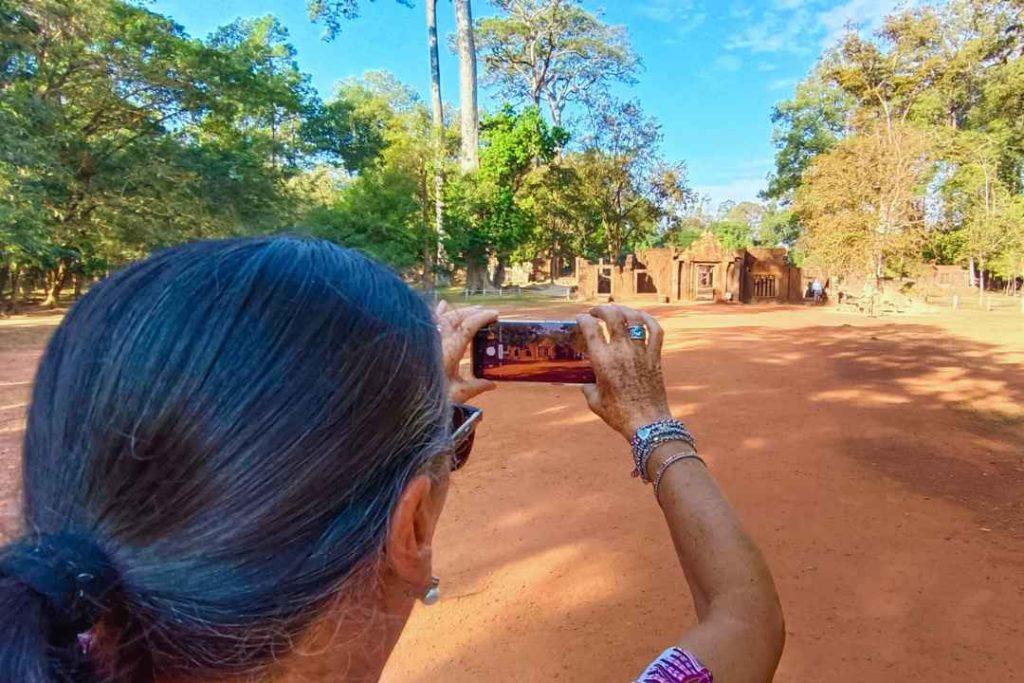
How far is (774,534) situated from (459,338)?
10.2 feet

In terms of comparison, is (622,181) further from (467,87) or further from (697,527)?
→ (697,527)

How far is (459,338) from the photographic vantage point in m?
1.63

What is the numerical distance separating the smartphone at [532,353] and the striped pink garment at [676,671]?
0.74m

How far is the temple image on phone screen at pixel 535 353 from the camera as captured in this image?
1.64 meters

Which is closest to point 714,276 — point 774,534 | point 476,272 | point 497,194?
point 497,194

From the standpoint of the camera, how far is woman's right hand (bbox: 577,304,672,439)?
4.86 ft

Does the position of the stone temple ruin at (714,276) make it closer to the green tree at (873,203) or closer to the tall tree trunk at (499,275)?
the green tree at (873,203)

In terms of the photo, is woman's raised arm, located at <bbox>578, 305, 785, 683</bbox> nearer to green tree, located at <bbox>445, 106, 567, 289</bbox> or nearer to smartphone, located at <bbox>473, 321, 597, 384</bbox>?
smartphone, located at <bbox>473, 321, 597, 384</bbox>

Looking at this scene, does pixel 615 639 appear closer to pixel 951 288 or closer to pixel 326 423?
pixel 326 423

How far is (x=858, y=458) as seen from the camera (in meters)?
5.55

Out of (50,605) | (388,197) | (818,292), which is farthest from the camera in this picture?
(818,292)

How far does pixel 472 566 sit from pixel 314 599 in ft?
9.63

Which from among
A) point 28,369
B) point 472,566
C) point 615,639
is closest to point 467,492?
point 472,566

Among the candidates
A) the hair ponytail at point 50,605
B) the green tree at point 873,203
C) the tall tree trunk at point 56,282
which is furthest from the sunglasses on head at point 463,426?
the tall tree trunk at point 56,282
